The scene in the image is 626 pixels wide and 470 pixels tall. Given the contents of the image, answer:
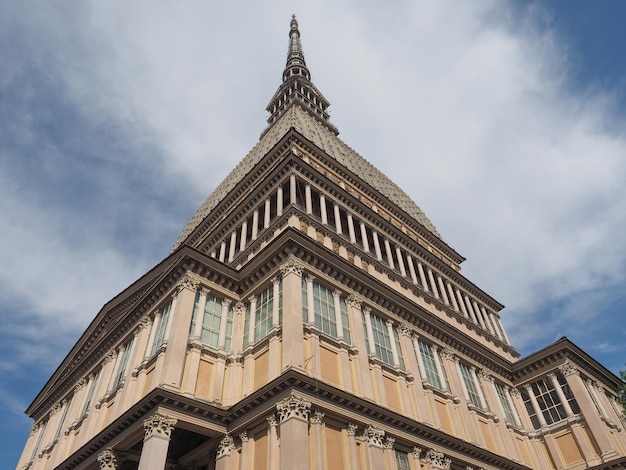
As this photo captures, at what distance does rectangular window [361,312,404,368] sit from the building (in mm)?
142

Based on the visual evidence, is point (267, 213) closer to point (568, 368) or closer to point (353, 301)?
point (353, 301)

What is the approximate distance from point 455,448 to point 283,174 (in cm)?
2137

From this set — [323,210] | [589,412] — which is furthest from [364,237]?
[589,412]

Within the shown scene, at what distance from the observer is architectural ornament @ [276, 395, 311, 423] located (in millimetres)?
19766

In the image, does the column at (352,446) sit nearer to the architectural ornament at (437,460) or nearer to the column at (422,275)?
the architectural ornament at (437,460)

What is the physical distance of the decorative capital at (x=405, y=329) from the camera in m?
30.0

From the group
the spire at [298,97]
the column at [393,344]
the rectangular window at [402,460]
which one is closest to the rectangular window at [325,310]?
the column at [393,344]

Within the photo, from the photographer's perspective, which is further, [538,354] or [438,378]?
[538,354]

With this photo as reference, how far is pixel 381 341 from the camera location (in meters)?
27.8

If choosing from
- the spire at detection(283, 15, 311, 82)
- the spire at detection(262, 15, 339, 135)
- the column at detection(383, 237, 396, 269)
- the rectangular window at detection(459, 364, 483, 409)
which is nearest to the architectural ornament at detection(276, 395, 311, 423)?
the rectangular window at detection(459, 364, 483, 409)

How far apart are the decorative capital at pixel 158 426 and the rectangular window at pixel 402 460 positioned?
36.6ft

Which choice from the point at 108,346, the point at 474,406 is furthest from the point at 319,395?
the point at 108,346

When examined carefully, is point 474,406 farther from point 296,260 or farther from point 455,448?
point 296,260

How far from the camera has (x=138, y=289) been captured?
110 ft
